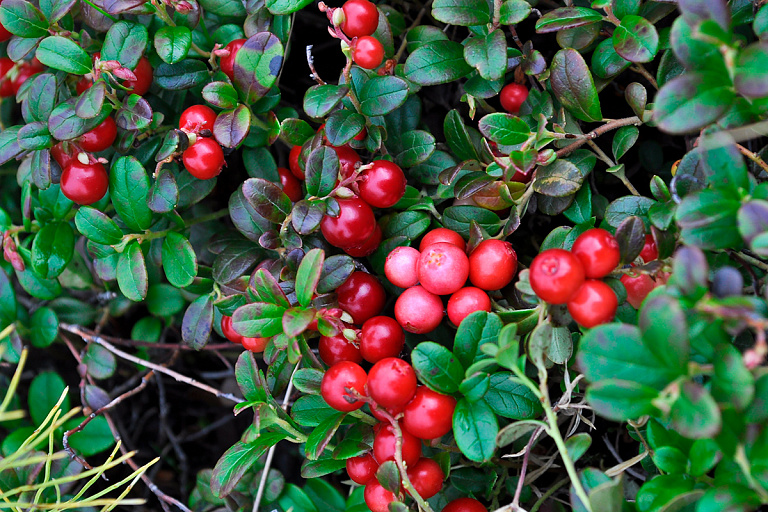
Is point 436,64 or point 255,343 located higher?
point 436,64

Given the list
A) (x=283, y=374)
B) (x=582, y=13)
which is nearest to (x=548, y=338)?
(x=283, y=374)

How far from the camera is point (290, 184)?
1.74 m

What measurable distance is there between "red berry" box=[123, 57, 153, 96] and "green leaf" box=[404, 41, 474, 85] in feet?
2.48

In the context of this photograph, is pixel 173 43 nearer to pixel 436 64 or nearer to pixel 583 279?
pixel 436 64

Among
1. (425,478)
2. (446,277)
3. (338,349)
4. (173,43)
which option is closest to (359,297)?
(338,349)

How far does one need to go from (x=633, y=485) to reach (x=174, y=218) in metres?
1.54

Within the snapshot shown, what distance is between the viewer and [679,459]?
3.93ft

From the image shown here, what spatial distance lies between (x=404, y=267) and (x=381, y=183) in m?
0.22

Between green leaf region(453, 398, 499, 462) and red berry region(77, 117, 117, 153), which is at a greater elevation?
red berry region(77, 117, 117, 153)

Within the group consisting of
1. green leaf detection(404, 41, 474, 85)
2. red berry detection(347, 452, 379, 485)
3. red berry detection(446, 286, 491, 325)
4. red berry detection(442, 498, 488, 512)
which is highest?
green leaf detection(404, 41, 474, 85)

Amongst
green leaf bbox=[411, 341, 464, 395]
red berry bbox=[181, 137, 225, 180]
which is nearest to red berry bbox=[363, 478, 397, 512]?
green leaf bbox=[411, 341, 464, 395]

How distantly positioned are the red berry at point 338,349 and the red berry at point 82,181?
0.81 meters

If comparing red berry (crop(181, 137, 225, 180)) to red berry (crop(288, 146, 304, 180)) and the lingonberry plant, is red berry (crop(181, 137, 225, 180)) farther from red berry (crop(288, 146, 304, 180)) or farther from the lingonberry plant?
red berry (crop(288, 146, 304, 180))

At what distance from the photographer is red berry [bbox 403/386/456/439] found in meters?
1.32
